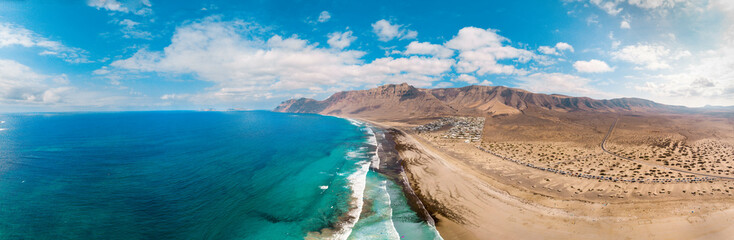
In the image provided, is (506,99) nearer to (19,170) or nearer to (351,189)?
(351,189)

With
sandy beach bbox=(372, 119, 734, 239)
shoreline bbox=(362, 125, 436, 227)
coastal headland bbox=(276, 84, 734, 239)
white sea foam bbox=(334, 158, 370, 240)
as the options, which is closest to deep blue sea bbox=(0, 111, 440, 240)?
white sea foam bbox=(334, 158, 370, 240)

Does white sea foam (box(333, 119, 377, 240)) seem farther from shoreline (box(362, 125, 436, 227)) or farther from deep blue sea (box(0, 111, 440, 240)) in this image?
shoreline (box(362, 125, 436, 227))

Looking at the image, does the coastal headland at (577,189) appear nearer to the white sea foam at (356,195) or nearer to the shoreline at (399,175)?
the shoreline at (399,175)

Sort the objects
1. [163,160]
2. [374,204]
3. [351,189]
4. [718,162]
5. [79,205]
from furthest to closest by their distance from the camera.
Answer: [163,160], [718,162], [351,189], [374,204], [79,205]

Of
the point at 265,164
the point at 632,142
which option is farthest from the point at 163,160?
the point at 632,142

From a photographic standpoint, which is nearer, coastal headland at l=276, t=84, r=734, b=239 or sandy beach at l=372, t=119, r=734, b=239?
sandy beach at l=372, t=119, r=734, b=239

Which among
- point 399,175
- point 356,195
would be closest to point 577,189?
point 399,175

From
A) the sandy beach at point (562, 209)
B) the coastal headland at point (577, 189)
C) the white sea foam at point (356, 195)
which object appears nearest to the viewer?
the sandy beach at point (562, 209)

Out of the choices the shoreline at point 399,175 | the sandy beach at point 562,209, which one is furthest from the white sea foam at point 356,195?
the sandy beach at point 562,209
